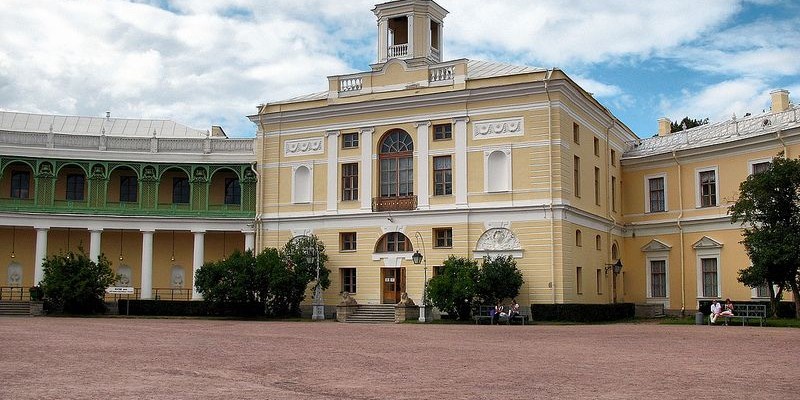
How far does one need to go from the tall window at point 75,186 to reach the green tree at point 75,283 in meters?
6.15

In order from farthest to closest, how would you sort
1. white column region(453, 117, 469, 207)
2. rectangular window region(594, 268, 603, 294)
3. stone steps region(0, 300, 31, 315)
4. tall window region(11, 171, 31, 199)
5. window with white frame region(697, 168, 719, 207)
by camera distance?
1. tall window region(11, 171, 31, 199)
2. rectangular window region(594, 268, 603, 294)
3. window with white frame region(697, 168, 719, 207)
4. stone steps region(0, 300, 31, 315)
5. white column region(453, 117, 469, 207)

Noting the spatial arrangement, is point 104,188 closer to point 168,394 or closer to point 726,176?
point 726,176

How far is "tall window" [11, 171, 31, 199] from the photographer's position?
153ft

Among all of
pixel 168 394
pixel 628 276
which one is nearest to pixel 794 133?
pixel 628 276

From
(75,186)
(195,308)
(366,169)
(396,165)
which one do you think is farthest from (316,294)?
(75,186)

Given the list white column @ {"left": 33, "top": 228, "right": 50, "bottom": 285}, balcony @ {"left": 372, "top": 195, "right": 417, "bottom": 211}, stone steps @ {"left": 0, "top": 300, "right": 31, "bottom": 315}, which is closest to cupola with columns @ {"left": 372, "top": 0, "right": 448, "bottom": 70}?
balcony @ {"left": 372, "top": 195, "right": 417, "bottom": 211}

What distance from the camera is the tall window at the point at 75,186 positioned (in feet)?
156

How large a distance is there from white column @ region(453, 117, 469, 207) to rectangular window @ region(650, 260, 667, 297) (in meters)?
11.6

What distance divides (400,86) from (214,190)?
42.5 feet

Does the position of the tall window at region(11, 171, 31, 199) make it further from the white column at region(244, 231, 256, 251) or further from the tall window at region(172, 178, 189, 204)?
the white column at region(244, 231, 256, 251)

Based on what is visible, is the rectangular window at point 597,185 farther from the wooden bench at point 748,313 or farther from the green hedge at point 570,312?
the wooden bench at point 748,313

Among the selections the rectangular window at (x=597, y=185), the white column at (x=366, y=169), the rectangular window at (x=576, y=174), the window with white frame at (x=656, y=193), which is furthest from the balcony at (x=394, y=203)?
the window with white frame at (x=656, y=193)

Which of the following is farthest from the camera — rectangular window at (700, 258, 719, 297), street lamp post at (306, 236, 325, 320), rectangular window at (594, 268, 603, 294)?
rectangular window at (594, 268, 603, 294)

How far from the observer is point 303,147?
44625mm
